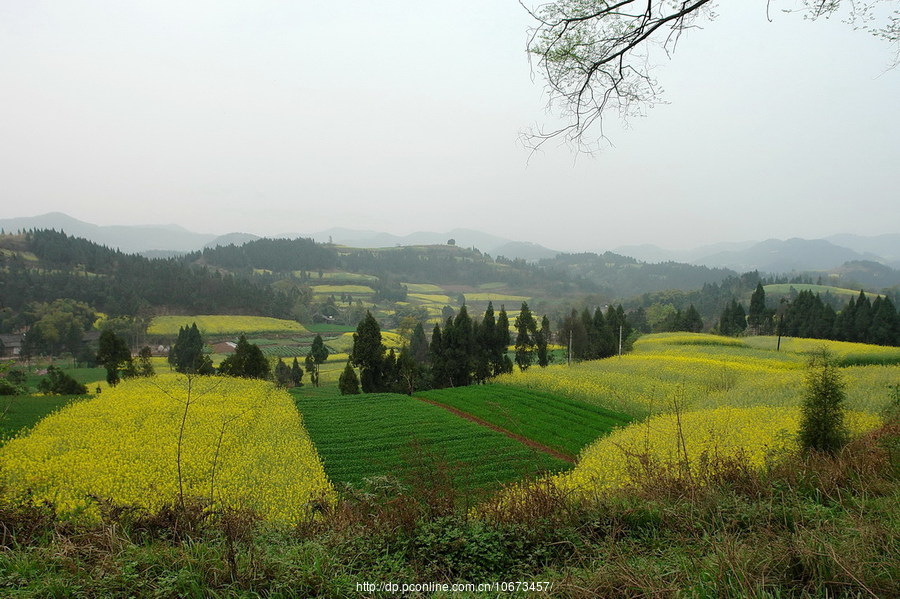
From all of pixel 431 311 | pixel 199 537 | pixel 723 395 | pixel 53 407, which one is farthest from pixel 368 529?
pixel 431 311

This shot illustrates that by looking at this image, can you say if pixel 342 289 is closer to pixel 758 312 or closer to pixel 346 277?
pixel 346 277

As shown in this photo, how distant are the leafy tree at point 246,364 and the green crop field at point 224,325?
49.4 m

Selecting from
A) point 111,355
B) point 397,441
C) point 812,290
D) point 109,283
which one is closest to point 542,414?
point 397,441

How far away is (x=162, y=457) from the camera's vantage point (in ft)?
38.8

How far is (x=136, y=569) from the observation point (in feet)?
11.7

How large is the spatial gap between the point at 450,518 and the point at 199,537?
2442 mm

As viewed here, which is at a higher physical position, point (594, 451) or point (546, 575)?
point (546, 575)

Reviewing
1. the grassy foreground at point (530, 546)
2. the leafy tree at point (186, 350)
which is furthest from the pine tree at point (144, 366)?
the grassy foreground at point (530, 546)

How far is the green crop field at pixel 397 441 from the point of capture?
13031mm

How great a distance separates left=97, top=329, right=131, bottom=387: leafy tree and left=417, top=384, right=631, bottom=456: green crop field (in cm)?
2071

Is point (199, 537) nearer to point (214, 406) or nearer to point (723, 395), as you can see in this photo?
point (214, 406)

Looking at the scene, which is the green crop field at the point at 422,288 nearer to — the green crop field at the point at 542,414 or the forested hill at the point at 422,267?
the forested hill at the point at 422,267

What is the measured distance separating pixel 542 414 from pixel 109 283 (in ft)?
319

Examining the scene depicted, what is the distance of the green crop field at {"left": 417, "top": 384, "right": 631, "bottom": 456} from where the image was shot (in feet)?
57.3
